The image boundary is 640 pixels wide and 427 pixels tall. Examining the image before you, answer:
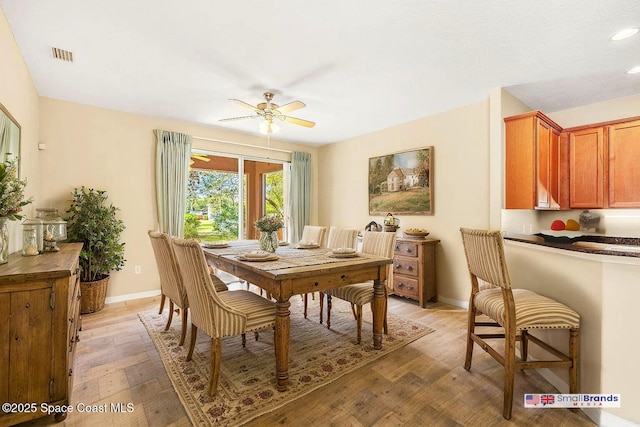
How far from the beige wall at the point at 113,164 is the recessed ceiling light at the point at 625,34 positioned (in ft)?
16.2

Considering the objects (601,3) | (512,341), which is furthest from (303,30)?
(512,341)

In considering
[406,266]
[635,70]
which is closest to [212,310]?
[406,266]

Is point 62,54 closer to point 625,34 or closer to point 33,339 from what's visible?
point 33,339

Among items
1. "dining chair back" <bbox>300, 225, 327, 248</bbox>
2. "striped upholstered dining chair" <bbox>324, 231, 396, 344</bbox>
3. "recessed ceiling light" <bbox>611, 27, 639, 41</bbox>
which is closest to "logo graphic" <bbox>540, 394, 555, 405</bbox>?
"striped upholstered dining chair" <bbox>324, 231, 396, 344</bbox>

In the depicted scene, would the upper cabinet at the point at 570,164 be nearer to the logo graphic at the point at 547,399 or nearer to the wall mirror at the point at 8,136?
the logo graphic at the point at 547,399

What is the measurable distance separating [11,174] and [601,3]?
3901 mm

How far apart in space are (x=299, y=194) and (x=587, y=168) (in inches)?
171

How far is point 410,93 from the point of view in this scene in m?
3.31

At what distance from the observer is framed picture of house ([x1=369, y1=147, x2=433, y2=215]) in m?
4.11

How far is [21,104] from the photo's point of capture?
8.53ft

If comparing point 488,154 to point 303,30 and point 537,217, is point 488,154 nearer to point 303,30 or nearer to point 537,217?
point 537,217

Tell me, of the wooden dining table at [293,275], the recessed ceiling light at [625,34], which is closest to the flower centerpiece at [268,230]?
the wooden dining table at [293,275]

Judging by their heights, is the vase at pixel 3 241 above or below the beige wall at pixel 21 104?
below

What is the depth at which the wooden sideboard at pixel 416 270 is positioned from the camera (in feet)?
12.1
